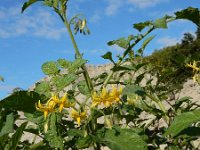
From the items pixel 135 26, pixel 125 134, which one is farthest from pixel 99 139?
pixel 135 26

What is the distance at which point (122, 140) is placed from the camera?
5.15 feet

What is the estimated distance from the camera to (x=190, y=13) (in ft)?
5.86

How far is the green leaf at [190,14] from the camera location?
1782 mm

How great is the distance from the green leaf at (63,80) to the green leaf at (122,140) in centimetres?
22

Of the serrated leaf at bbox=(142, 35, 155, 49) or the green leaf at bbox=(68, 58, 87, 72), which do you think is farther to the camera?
the serrated leaf at bbox=(142, 35, 155, 49)

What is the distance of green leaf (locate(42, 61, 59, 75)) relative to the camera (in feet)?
5.75

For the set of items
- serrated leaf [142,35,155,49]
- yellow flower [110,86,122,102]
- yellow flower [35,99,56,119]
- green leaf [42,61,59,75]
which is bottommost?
yellow flower [35,99,56,119]

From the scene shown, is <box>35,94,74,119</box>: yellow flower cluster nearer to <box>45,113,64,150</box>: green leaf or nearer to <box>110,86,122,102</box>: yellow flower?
<box>45,113,64,150</box>: green leaf

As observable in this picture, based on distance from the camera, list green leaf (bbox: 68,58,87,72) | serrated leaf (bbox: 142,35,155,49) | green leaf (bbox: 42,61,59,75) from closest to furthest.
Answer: green leaf (bbox: 68,58,87,72) → green leaf (bbox: 42,61,59,75) → serrated leaf (bbox: 142,35,155,49)

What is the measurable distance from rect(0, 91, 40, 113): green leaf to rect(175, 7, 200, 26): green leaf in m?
0.63

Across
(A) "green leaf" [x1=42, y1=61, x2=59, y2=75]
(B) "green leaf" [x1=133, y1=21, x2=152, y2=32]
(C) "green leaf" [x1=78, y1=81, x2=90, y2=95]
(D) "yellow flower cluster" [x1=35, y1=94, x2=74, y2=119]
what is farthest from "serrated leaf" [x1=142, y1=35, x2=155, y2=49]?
(D) "yellow flower cluster" [x1=35, y1=94, x2=74, y2=119]

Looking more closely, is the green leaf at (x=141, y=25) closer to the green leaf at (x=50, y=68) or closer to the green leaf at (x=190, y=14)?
the green leaf at (x=190, y=14)

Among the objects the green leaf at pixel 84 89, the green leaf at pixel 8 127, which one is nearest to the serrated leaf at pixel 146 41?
the green leaf at pixel 84 89

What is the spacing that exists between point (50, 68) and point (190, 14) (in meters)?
0.57
